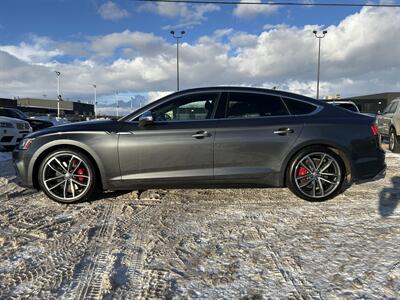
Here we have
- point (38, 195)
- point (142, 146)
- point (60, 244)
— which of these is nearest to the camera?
point (60, 244)

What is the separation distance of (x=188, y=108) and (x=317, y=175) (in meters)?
1.98

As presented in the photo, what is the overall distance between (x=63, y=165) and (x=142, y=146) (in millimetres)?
1130

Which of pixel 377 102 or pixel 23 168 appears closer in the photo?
pixel 23 168

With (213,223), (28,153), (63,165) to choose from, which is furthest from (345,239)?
(28,153)

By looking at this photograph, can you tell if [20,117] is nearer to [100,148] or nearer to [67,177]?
[67,177]

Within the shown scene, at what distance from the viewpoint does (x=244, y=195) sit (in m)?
5.25

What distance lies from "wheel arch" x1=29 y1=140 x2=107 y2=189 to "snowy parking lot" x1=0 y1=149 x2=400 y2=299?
Answer: 1.19 feet

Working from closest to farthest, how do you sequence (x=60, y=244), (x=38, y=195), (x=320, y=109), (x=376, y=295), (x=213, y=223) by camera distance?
(x=376, y=295) → (x=60, y=244) → (x=213, y=223) → (x=320, y=109) → (x=38, y=195)

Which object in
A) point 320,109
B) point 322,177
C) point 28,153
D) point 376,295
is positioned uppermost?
point 320,109

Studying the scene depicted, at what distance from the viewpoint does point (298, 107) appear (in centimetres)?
498

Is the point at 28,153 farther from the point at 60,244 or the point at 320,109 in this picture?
the point at 320,109

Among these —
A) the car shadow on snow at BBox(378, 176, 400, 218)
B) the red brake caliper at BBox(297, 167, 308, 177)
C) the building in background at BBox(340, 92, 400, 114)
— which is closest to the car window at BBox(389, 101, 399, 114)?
the car shadow on snow at BBox(378, 176, 400, 218)

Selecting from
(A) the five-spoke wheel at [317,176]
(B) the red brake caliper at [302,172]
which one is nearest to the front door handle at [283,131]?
(A) the five-spoke wheel at [317,176]

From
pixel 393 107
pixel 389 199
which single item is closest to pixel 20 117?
pixel 393 107
